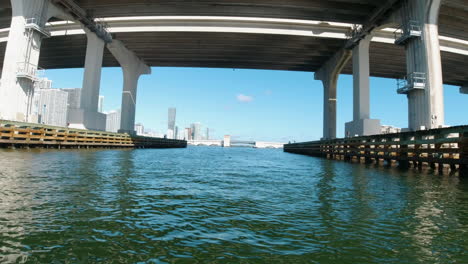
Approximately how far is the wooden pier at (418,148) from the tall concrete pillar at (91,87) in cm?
2752

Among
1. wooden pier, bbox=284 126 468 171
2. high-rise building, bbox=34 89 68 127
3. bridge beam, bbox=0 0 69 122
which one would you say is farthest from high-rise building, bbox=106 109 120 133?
wooden pier, bbox=284 126 468 171

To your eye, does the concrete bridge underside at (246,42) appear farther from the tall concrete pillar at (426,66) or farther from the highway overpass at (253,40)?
the tall concrete pillar at (426,66)

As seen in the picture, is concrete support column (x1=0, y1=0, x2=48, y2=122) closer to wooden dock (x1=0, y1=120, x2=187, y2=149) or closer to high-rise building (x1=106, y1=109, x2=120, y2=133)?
wooden dock (x1=0, y1=120, x2=187, y2=149)

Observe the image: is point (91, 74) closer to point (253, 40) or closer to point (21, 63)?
point (21, 63)

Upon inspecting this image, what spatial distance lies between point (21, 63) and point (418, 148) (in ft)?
99.3

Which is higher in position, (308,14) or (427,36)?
(308,14)

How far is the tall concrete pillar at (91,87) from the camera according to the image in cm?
3058

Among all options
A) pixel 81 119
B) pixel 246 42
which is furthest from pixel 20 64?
pixel 246 42

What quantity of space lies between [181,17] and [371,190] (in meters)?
28.2

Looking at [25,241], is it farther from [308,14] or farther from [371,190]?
[308,14]

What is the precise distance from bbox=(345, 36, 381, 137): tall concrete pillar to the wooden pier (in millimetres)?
3695

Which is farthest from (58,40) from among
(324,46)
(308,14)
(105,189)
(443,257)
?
(443,257)

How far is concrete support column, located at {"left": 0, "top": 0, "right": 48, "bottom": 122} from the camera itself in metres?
22.7

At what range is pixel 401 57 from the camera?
38281mm
